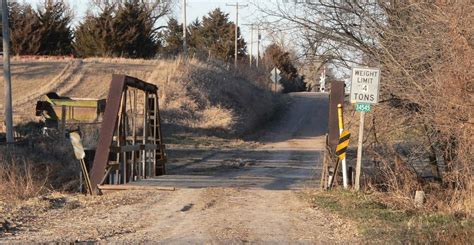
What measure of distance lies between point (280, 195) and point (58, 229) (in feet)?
18.7

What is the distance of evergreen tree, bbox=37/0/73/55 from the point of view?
57.4 meters

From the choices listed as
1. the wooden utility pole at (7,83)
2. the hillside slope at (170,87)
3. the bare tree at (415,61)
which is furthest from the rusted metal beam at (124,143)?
the hillside slope at (170,87)

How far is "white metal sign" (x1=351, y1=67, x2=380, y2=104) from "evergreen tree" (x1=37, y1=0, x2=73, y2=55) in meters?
47.1

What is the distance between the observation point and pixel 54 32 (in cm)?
5884

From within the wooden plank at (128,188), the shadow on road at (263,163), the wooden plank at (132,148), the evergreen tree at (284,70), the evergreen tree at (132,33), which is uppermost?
the evergreen tree at (132,33)

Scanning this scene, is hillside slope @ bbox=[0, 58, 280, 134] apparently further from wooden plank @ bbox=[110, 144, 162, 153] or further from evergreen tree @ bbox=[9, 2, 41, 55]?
wooden plank @ bbox=[110, 144, 162, 153]

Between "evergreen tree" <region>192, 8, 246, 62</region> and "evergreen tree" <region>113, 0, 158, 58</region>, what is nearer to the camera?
"evergreen tree" <region>113, 0, 158, 58</region>

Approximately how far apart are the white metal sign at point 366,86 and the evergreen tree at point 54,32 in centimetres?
4711

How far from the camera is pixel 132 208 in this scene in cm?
1198

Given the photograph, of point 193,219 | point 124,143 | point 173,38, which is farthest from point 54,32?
point 193,219

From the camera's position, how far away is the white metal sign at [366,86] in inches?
560

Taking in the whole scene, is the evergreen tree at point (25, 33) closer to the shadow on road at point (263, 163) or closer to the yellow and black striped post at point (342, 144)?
the shadow on road at point (263, 163)

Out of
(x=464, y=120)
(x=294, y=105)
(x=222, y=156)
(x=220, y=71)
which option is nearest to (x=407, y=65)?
(x=464, y=120)

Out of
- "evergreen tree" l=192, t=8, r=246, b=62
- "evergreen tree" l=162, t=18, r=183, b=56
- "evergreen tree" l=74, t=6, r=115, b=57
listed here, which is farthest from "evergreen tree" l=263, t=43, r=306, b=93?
"evergreen tree" l=74, t=6, r=115, b=57
